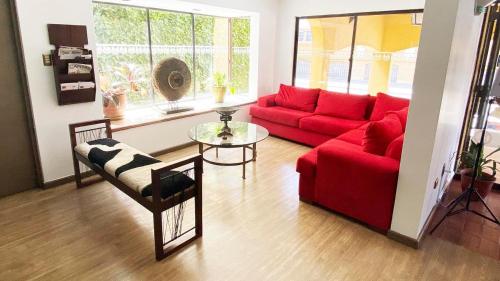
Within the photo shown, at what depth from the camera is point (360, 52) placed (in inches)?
182

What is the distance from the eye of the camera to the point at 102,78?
3.86 m

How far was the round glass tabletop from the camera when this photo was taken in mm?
3147

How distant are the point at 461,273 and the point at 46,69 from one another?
149 inches

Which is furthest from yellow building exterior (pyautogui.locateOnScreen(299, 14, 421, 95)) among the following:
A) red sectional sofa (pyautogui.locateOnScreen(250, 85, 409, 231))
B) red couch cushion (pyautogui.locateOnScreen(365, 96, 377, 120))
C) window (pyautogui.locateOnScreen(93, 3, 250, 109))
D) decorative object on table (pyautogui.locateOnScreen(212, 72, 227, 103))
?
decorative object on table (pyautogui.locateOnScreen(212, 72, 227, 103))

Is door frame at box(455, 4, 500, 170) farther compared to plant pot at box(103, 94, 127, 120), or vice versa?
plant pot at box(103, 94, 127, 120)

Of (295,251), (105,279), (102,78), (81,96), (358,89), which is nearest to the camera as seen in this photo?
(105,279)

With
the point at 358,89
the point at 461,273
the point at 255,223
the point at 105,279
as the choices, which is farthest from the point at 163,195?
the point at 358,89

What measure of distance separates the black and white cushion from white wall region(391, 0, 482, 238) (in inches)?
63.3

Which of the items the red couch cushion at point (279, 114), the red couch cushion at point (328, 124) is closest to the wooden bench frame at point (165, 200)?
the red couch cushion at point (328, 124)

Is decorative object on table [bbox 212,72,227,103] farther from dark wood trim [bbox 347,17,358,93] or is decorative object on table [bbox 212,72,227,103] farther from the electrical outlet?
the electrical outlet

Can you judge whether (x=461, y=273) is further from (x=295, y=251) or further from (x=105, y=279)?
(x=105, y=279)

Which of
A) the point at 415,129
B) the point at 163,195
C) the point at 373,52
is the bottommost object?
the point at 163,195

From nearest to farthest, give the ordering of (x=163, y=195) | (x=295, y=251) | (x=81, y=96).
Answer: (x=163, y=195), (x=295, y=251), (x=81, y=96)

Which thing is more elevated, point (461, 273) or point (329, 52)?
point (329, 52)
